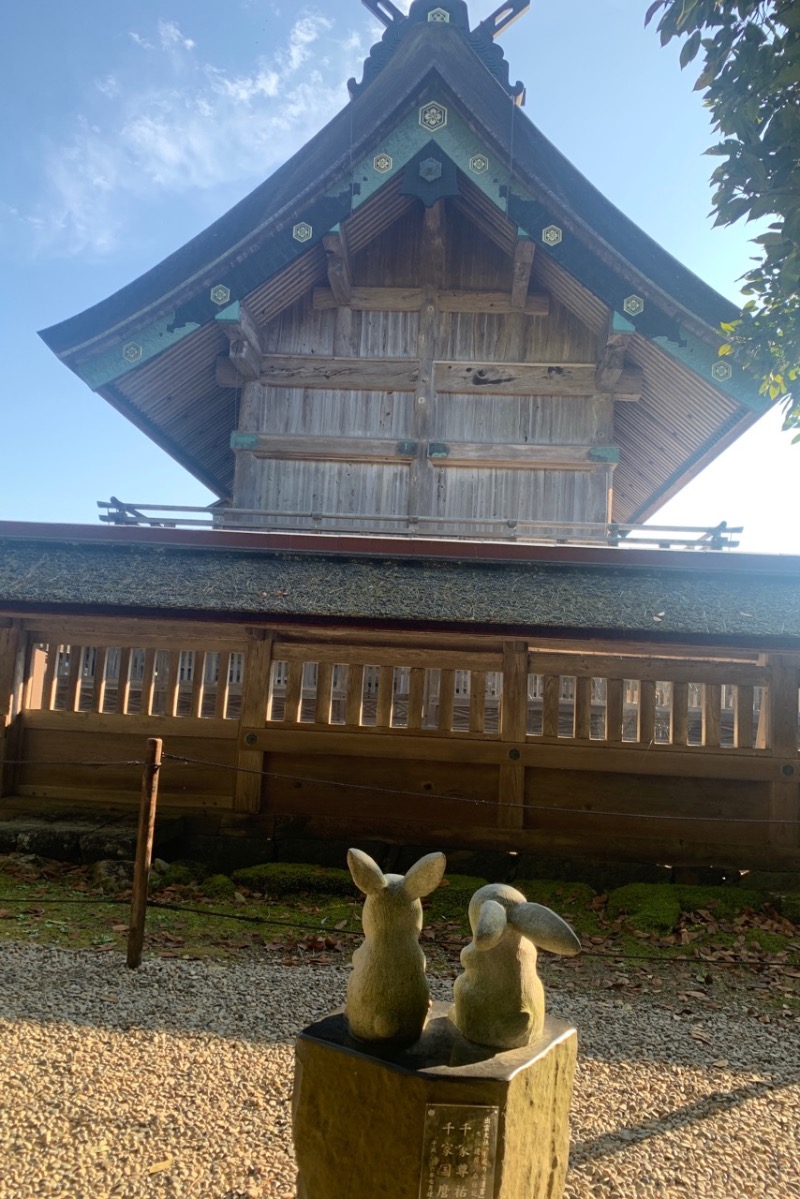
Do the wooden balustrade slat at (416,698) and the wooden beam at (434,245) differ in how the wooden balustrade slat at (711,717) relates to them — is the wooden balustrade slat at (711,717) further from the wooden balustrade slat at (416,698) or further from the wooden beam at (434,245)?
the wooden beam at (434,245)

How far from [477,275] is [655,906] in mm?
8186

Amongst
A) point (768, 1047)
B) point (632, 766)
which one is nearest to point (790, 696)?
point (632, 766)

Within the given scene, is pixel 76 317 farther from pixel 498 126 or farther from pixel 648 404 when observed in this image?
pixel 648 404

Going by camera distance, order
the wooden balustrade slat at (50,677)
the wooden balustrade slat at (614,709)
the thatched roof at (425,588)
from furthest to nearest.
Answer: the wooden balustrade slat at (50,677), the wooden balustrade slat at (614,709), the thatched roof at (425,588)

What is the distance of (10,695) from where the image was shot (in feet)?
23.1

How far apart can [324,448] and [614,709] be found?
5.23 meters

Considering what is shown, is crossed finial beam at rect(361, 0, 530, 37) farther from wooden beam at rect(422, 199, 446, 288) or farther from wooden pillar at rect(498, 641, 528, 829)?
wooden pillar at rect(498, 641, 528, 829)

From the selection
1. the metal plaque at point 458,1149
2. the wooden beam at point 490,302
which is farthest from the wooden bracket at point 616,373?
the metal plaque at point 458,1149

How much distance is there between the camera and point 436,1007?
2684mm

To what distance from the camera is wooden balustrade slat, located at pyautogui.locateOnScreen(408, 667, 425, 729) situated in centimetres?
681

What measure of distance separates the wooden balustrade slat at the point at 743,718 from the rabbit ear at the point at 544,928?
4.98 m

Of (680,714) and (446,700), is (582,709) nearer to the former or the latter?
(680,714)

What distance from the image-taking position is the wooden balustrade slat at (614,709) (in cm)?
662

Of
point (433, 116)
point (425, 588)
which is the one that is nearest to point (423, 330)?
point (433, 116)
